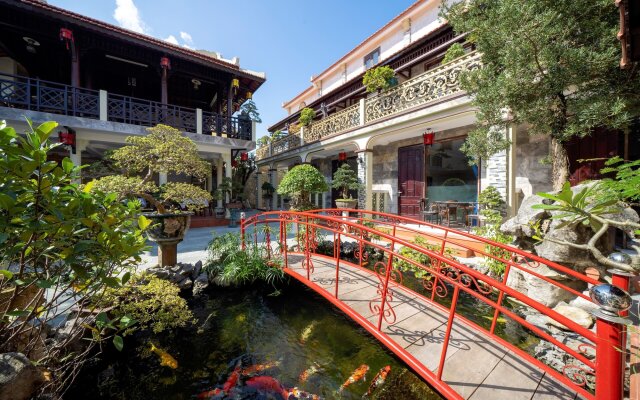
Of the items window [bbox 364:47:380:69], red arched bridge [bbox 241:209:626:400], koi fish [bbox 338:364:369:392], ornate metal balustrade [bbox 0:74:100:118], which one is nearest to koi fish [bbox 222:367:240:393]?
koi fish [bbox 338:364:369:392]

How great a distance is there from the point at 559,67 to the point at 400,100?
456 centimetres

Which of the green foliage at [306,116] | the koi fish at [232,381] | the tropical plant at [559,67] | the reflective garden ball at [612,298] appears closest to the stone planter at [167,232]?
the koi fish at [232,381]

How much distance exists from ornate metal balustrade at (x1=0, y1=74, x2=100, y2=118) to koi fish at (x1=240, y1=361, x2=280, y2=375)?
348 inches

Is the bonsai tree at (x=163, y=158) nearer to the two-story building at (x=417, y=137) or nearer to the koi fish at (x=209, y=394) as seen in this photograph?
the koi fish at (x=209, y=394)

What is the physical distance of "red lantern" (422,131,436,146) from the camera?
8438mm

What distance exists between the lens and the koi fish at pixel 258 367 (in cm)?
300

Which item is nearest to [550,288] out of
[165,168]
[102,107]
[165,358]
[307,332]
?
[307,332]

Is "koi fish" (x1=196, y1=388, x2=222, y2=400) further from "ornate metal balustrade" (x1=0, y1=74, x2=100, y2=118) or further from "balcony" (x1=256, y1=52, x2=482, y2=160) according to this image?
"ornate metal balustrade" (x1=0, y1=74, x2=100, y2=118)

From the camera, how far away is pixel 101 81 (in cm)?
998

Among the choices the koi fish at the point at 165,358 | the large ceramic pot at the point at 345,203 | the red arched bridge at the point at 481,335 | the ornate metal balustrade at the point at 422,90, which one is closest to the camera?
the red arched bridge at the point at 481,335

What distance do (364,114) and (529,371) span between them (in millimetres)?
8396

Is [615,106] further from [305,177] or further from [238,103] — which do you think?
[238,103]

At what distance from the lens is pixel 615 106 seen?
11.3 ft

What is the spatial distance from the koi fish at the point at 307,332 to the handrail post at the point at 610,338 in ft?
9.71
